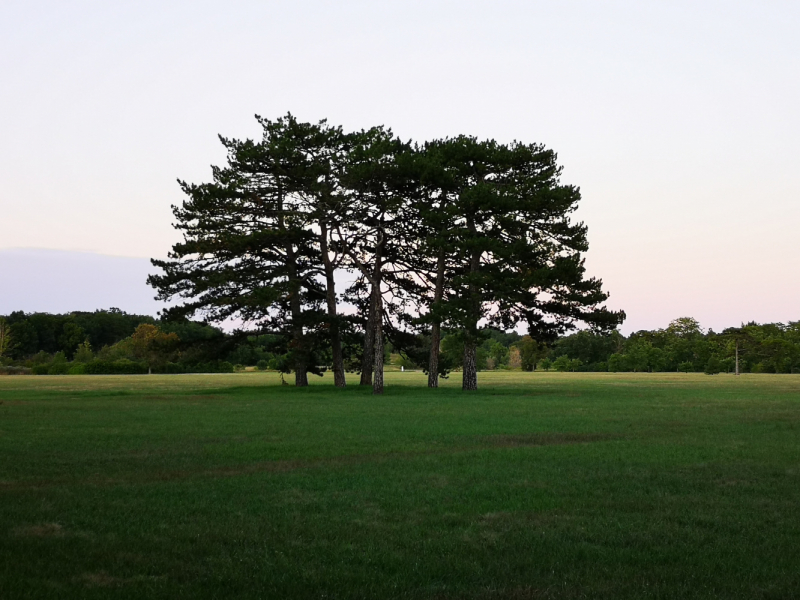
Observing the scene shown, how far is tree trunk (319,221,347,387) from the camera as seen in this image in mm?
42069

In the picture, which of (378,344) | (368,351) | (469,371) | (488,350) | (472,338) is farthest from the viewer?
(488,350)

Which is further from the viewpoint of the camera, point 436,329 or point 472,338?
point 436,329

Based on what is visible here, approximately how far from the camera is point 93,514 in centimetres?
927

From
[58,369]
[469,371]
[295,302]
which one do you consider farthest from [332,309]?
[58,369]

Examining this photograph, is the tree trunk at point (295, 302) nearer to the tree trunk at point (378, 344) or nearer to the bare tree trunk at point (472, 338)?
the tree trunk at point (378, 344)

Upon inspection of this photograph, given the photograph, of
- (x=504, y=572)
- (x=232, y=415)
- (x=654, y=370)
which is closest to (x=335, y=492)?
(x=504, y=572)

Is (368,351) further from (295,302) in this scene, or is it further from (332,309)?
(295,302)

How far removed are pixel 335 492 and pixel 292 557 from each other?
3473mm

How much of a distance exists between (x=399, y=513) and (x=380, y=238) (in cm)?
3299

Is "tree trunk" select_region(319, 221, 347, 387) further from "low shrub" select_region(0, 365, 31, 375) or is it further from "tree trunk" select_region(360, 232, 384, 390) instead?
"low shrub" select_region(0, 365, 31, 375)

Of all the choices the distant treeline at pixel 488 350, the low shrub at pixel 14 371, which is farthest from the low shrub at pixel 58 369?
the low shrub at pixel 14 371

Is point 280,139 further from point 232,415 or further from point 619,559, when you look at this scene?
point 619,559

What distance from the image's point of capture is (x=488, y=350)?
148 metres

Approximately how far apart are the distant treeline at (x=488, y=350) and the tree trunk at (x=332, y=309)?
1123 inches
